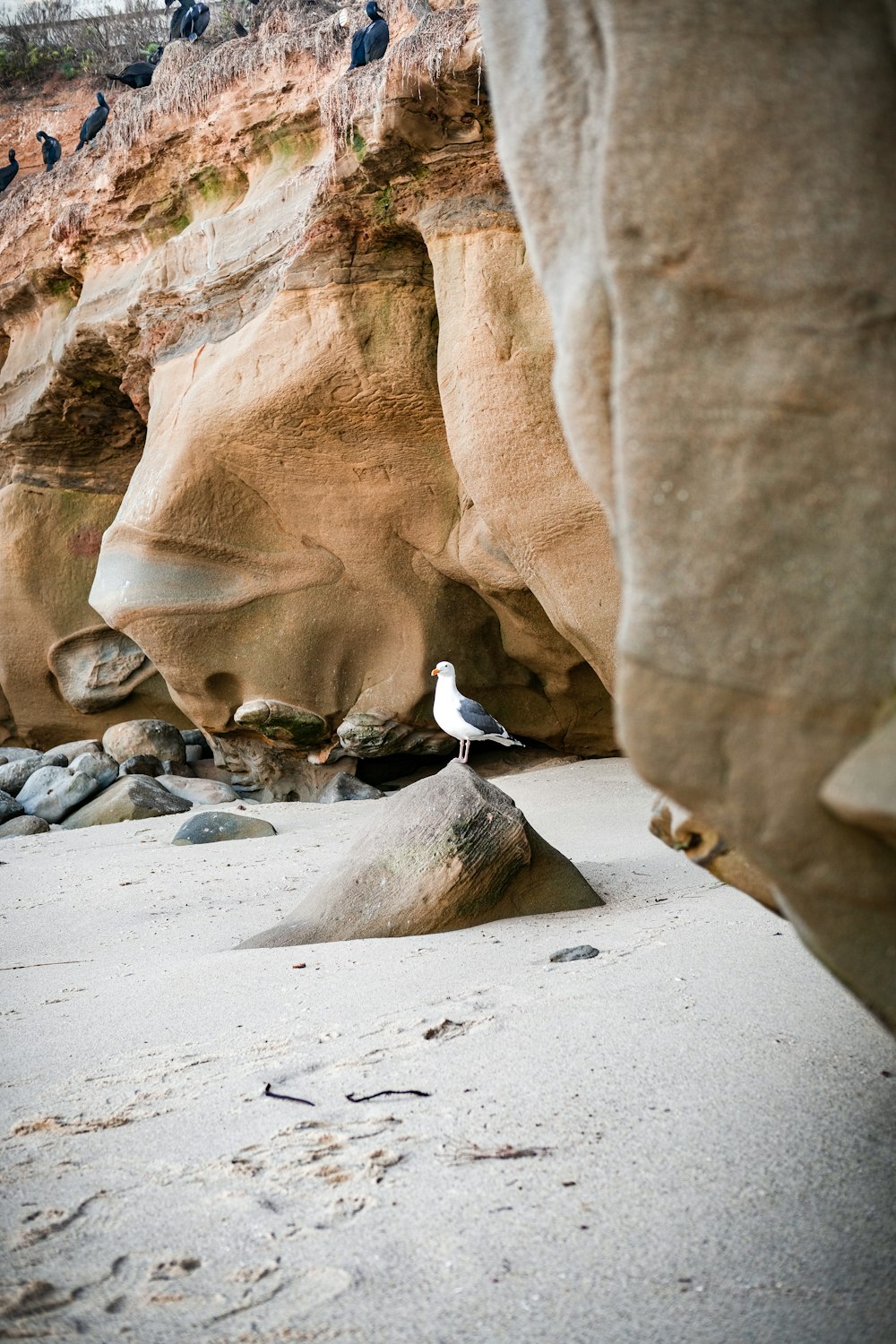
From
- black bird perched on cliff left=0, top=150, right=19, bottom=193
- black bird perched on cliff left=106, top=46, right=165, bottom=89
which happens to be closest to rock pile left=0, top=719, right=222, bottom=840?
black bird perched on cliff left=0, top=150, right=19, bottom=193

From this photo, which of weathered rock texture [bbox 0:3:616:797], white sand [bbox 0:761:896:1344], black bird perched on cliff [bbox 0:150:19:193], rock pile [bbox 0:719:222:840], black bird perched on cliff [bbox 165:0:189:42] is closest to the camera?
white sand [bbox 0:761:896:1344]

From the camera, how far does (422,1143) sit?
167cm

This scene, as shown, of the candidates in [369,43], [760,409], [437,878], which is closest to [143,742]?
[369,43]

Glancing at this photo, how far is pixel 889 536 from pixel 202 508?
632cm

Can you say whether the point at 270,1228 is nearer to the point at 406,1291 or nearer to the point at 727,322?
the point at 406,1291

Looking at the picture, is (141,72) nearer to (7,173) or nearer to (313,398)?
(7,173)

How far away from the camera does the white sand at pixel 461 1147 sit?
1274mm

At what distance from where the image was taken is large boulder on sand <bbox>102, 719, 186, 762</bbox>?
8.41 m

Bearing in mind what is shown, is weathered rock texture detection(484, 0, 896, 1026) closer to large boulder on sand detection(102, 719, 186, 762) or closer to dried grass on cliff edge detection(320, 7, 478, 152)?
dried grass on cliff edge detection(320, 7, 478, 152)

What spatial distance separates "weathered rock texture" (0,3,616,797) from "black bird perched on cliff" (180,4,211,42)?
0.48 m

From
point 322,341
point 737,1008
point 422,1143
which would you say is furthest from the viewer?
point 322,341

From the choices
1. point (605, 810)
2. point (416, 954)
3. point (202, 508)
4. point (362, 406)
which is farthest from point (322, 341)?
point (416, 954)

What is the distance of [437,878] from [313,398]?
384cm

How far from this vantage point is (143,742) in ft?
27.6
